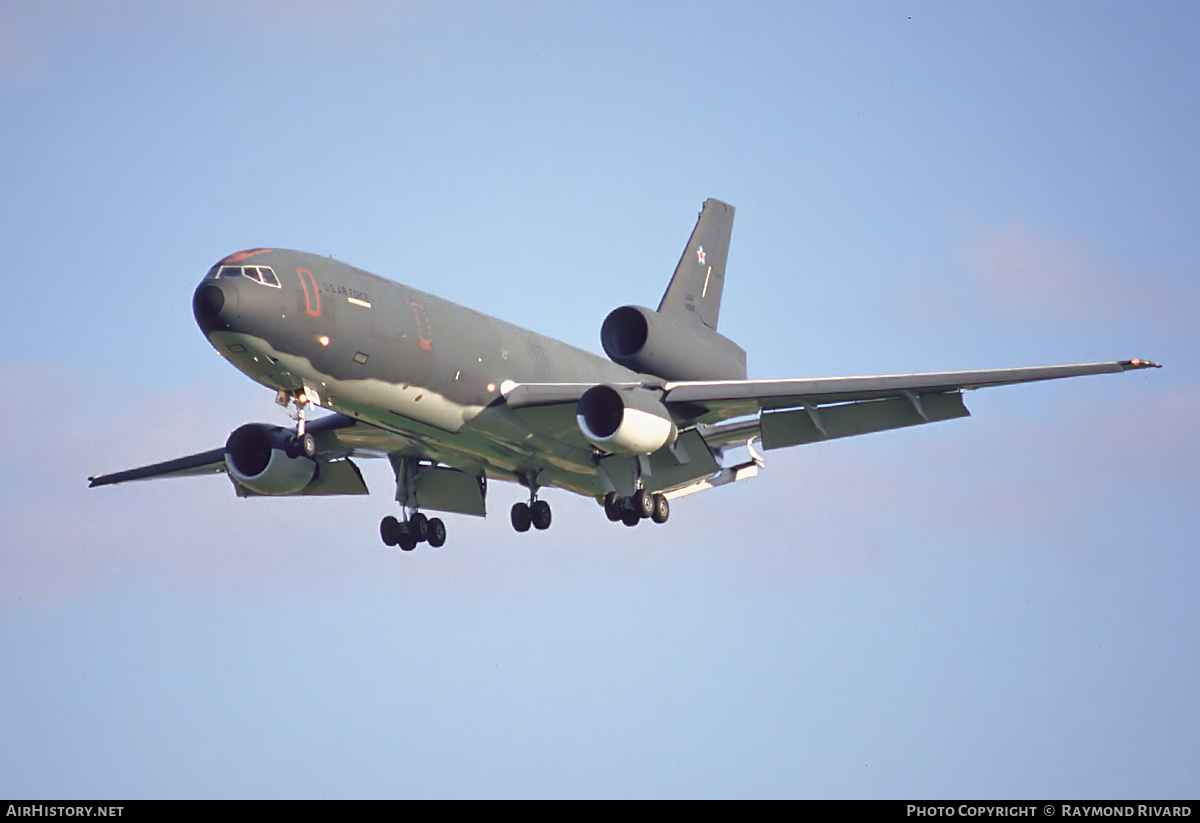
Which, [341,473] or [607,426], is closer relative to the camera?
[607,426]

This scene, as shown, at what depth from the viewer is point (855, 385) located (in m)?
35.8

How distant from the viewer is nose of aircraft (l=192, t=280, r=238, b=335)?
31594 millimetres

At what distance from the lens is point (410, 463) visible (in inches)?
1604

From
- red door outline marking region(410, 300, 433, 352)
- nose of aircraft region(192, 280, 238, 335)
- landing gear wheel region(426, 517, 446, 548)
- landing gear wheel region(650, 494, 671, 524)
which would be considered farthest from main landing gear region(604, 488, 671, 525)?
nose of aircraft region(192, 280, 238, 335)

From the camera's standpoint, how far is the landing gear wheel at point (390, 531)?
4078 cm

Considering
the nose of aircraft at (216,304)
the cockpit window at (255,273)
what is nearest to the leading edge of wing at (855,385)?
the cockpit window at (255,273)

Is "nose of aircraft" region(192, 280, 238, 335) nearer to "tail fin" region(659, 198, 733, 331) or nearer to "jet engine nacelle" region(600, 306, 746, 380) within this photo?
"jet engine nacelle" region(600, 306, 746, 380)

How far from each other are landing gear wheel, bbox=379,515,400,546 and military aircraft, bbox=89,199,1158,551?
49 millimetres

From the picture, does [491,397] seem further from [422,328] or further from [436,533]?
[436,533]

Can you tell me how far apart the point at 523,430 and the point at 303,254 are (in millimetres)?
6651

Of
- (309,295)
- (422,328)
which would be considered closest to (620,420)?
Answer: (422,328)
